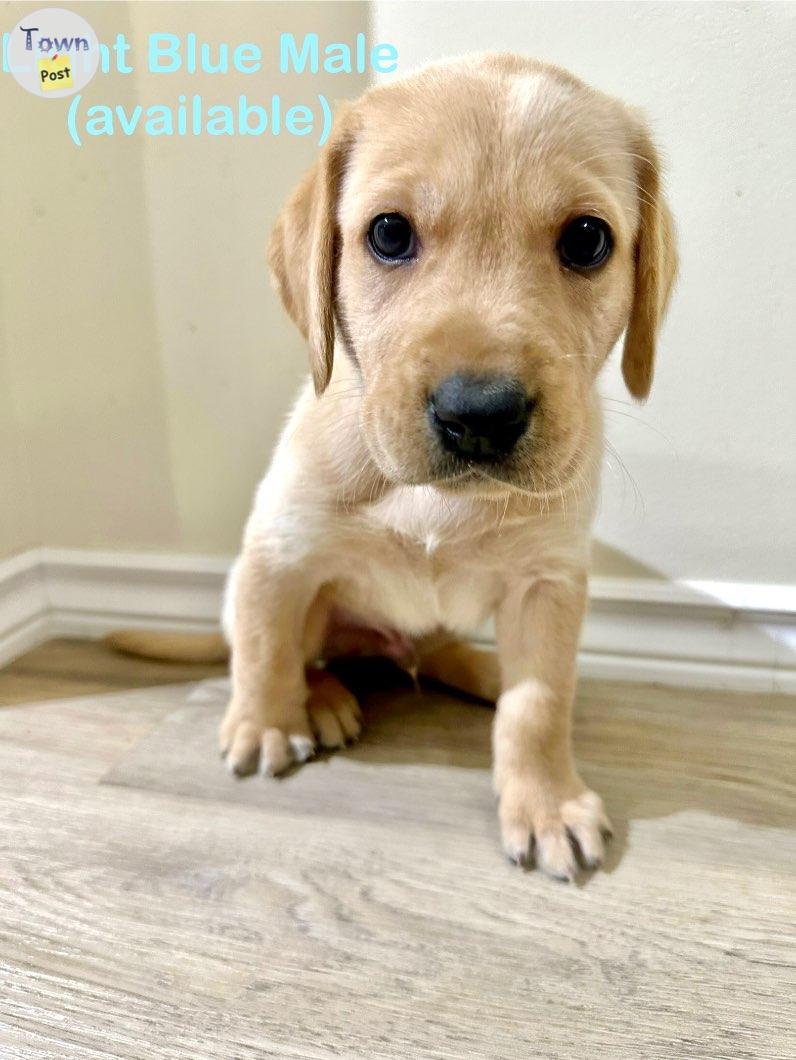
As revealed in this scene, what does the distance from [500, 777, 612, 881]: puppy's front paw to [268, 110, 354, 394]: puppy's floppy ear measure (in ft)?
2.46

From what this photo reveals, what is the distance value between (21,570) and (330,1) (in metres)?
1.54

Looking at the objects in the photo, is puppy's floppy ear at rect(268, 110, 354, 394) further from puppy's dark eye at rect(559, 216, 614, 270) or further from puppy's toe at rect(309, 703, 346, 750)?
puppy's toe at rect(309, 703, 346, 750)

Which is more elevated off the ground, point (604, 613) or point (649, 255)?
point (649, 255)

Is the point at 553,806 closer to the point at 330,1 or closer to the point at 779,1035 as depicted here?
the point at 779,1035

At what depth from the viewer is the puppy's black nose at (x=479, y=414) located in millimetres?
945

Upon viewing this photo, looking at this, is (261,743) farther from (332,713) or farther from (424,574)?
(424,574)

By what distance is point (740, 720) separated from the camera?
1.71 metres

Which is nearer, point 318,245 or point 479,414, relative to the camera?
point 479,414

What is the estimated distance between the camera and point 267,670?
1479 mm

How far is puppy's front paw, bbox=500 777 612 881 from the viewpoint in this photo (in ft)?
4.07
